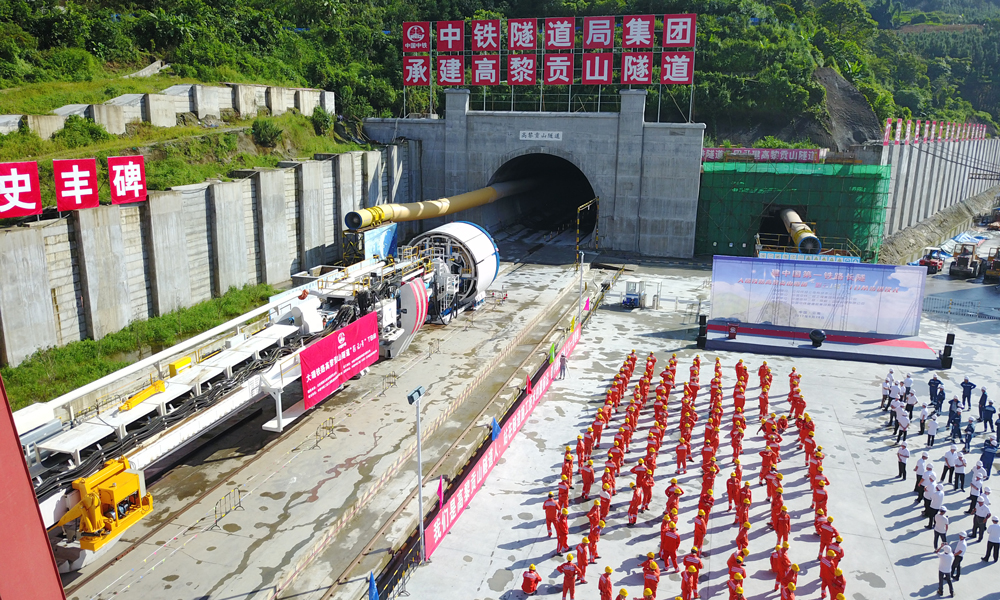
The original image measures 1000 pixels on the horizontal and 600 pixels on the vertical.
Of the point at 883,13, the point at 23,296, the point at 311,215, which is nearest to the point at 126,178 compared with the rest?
the point at 23,296

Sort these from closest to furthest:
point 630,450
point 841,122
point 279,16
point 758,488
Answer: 1. point 758,488
2. point 630,450
3. point 279,16
4. point 841,122

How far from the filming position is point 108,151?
25.8 m

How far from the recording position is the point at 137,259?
73.3ft

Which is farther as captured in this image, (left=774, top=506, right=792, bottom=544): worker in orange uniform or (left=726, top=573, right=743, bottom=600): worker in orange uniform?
(left=774, top=506, right=792, bottom=544): worker in orange uniform

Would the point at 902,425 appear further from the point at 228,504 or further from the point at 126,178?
the point at 126,178

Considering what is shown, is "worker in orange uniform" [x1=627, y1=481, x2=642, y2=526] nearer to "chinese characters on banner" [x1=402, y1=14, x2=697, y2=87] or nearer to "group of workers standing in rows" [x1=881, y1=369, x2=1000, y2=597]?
"group of workers standing in rows" [x1=881, y1=369, x2=1000, y2=597]

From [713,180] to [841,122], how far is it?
3076 cm

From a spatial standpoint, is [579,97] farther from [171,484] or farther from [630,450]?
[171,484]

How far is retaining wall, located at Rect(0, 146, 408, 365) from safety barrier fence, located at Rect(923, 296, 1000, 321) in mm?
26638

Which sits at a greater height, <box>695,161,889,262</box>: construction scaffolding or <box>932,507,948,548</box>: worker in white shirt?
<box>695,161,889,262</box>: construction scaffolding

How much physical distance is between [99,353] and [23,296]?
250cm

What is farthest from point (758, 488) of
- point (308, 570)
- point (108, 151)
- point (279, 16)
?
point (279, 16)

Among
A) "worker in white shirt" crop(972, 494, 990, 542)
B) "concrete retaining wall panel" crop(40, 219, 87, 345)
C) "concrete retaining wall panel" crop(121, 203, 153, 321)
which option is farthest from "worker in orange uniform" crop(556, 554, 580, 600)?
"concrete retaining wall panel" crop(121, 203, 153, 321)

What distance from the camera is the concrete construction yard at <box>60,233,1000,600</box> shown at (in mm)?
12078
